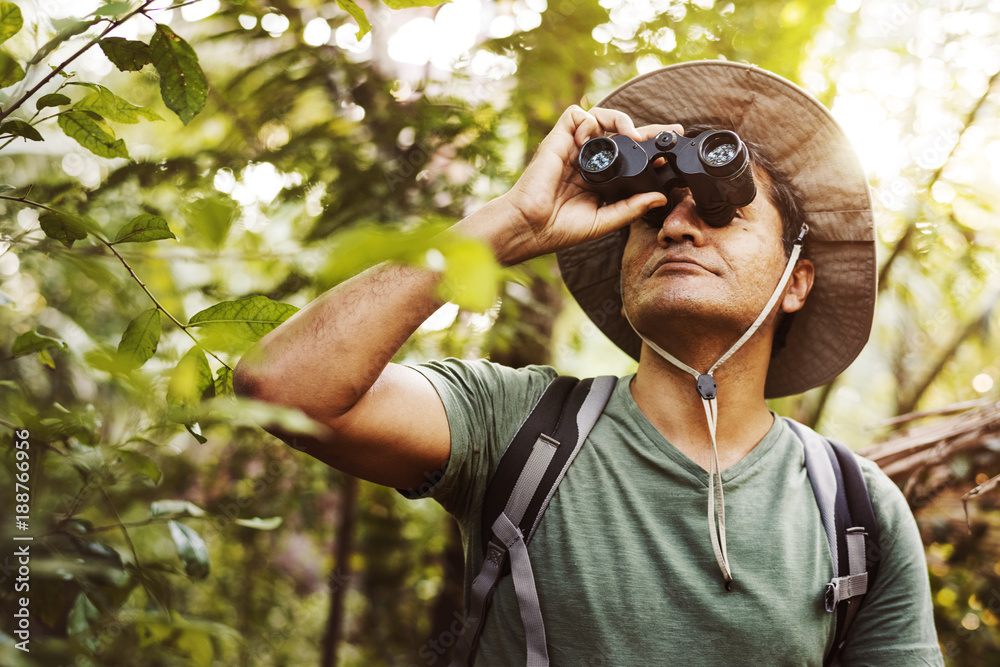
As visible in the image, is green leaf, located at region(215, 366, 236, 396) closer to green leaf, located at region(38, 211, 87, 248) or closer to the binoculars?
green leaf, located at region(38, 211, 87, 248)

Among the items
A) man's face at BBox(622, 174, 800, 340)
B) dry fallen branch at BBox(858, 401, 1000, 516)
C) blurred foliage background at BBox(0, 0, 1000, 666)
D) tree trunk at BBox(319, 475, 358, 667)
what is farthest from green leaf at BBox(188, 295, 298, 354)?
tree trunk at BBox(319, 475, 358, 667)

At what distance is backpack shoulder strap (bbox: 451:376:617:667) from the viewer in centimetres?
Answer: 151

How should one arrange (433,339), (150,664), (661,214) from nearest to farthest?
(661,214) < (433,339) < (150,664)

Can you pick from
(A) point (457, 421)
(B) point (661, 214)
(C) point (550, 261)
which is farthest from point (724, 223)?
(C) point (550, 261)

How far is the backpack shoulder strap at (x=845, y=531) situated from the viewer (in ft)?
5.23

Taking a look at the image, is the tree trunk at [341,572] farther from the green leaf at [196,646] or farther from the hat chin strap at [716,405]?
the green leaf at [196,646]

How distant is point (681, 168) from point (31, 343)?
1.49 metres

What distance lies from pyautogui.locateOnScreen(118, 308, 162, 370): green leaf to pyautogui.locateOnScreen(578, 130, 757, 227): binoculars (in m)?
1.11

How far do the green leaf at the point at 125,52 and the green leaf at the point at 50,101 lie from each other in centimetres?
11

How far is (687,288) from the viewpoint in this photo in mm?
1711

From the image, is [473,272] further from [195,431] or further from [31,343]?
[31,343]

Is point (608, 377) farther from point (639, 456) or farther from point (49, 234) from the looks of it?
point (49, 234)

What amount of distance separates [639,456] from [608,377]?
0.30m

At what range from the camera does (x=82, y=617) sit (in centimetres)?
108
